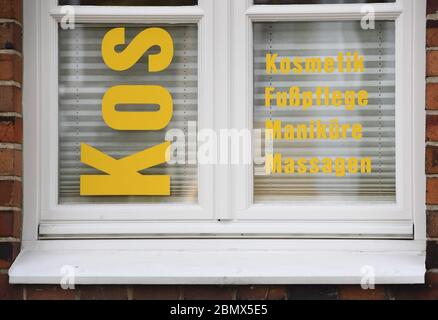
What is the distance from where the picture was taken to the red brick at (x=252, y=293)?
263 centimetres

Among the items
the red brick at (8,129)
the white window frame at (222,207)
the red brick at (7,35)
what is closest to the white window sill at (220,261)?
the white window frame at (222,207)

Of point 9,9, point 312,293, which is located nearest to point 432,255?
point 312,293

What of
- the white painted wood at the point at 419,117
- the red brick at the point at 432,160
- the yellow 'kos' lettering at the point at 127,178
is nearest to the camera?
the red brick at the point at 432,160

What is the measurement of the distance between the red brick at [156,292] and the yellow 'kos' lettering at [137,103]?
1.95ft

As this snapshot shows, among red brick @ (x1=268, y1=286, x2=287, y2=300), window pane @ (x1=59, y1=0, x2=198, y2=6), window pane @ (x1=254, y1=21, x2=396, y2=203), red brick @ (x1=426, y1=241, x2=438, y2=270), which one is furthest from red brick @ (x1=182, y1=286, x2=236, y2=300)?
window pane @ (x1=59, y1=0, x2=198, y2=6)

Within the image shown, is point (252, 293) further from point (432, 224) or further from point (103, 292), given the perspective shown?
point (432, 224)

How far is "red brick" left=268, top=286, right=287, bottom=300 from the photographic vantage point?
103 inches

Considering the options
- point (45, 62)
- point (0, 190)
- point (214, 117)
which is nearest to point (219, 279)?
point (214, 117)

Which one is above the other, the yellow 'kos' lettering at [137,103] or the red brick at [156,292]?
the yellow 'kos' lettering at [137,103]

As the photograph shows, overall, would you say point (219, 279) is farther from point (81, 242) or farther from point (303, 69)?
point (303, 69)

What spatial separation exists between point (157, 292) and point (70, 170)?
0.58 m

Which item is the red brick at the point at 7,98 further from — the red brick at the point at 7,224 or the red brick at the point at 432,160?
the red brick at the point at 432,160

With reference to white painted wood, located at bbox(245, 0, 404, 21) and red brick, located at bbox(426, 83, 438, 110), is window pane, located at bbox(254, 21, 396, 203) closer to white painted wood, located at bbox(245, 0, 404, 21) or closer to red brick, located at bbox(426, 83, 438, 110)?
white painted wood, located at bbox(245, 0, 404, 21)

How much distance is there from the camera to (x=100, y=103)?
2.84m
